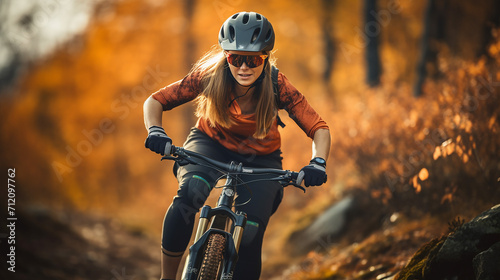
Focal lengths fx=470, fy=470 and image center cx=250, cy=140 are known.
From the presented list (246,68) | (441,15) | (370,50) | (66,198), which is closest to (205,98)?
(246,68)

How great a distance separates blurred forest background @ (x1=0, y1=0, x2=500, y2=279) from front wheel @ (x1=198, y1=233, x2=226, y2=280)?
197 cm

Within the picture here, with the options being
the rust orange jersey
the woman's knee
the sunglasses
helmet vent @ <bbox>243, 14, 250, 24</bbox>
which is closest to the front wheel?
the woman's knee

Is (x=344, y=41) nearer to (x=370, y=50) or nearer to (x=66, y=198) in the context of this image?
(x=370, y=50)

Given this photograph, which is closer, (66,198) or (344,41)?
(344,41)

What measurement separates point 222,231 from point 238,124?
0.95 m

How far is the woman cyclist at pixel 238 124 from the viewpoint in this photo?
3174mm

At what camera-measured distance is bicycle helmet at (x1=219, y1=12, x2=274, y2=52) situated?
3316mm

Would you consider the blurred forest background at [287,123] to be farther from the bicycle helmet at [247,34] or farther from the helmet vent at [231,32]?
the helmet vent at [231,32]

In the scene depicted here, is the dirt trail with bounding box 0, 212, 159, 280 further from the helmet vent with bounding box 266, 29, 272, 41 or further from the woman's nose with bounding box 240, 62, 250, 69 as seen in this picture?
the helmet vent with bounding box 266, 29, 272, 41

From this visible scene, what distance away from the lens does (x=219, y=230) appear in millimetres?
2887

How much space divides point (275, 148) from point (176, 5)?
575 inches

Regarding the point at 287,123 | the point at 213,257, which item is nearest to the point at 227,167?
the point at 213,257

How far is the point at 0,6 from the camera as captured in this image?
1484 centimetres

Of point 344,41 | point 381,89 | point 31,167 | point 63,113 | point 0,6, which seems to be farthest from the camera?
point 63,113
